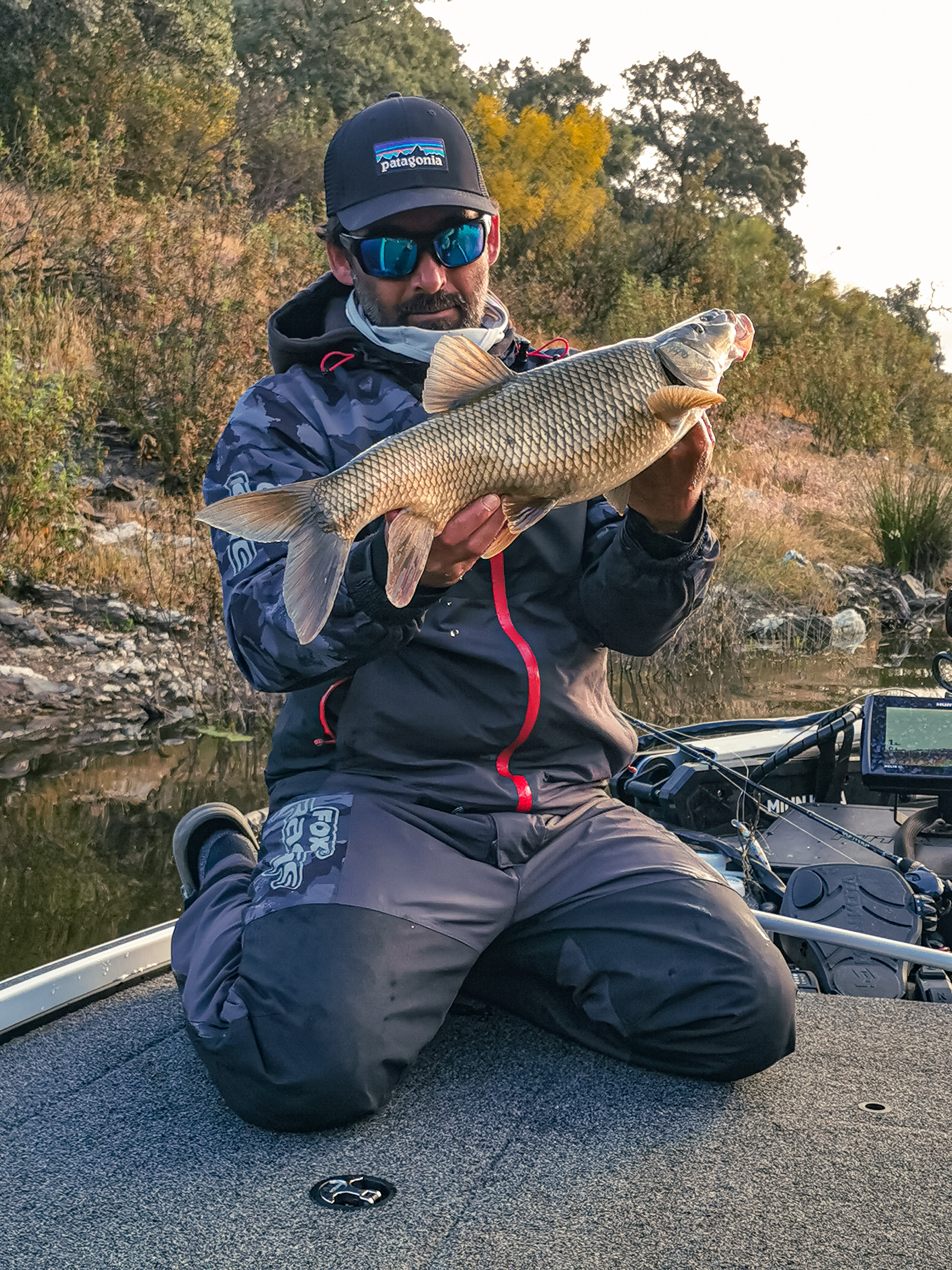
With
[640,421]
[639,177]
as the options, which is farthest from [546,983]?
[639,177]

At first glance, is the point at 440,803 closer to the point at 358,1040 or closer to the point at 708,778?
the point at 358,1040

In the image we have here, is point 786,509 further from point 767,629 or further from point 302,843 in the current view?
point 302,843

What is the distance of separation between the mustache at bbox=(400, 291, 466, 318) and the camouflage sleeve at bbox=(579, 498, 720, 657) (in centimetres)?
62

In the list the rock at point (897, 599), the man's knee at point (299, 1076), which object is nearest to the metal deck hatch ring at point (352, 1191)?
the man's knee at point (299, 1076)

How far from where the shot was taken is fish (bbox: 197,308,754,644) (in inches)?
84.6

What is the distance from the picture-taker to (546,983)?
265 cm

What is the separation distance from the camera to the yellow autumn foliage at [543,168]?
929 inches

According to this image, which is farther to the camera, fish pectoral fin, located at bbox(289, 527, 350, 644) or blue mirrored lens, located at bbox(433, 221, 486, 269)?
blue mirrored lens, located at bbox(433, 221, 486, 269)

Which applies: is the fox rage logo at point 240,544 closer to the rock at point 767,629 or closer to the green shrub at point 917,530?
the rock at point 767,629

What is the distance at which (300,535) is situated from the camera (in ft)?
7.09

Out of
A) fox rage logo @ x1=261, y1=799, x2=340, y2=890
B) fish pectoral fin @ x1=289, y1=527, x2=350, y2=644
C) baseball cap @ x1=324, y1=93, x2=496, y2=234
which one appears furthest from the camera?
baseball cap @ x1=324, y1=93, x2=496, y2=234

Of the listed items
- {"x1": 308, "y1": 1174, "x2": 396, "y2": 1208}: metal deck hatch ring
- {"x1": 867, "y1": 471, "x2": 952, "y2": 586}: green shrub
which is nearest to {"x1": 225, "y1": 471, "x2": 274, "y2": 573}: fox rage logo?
{"x1": 308, "y1": 1174, "x2": 396, "y2": 1208}: metal deck hatch ring

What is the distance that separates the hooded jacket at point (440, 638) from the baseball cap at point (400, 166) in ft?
0.95

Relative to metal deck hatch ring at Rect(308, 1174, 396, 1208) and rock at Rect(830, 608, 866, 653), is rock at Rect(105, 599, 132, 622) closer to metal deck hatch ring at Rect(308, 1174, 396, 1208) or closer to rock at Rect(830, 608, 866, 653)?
rock at Rect(830, 608, 866, 653)
